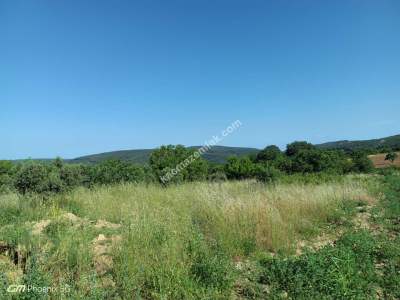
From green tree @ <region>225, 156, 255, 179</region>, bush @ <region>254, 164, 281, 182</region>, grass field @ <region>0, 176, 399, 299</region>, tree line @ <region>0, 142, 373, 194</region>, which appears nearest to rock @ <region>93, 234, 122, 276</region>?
grass field @ <region>0, 176, 399, 299</region>

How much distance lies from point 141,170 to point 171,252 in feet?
38.1

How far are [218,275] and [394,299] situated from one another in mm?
2031

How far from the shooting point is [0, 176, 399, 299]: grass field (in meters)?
3.55

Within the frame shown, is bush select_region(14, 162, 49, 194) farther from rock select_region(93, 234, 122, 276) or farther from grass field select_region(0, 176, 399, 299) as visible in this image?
rock select_region(93, 234, 122, 276)

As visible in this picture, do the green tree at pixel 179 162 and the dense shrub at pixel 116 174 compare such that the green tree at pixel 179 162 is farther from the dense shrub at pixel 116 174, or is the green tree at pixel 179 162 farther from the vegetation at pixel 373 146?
the vegetation at pixel 373 146

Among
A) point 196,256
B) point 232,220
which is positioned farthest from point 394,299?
point 232,220

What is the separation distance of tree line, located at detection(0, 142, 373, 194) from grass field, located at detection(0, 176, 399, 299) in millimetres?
2893

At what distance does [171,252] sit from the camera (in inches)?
168

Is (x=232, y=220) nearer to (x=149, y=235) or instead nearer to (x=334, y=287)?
(x=149, y=235)

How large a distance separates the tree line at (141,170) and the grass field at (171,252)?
2893 mm

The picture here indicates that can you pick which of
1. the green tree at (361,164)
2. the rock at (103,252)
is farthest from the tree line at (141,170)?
the rock at (103,252)

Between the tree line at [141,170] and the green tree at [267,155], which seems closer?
the tree line at [141,170]

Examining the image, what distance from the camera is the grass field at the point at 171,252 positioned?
3.55 metres

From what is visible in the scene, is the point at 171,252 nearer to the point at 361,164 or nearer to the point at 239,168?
the point at 239,168
